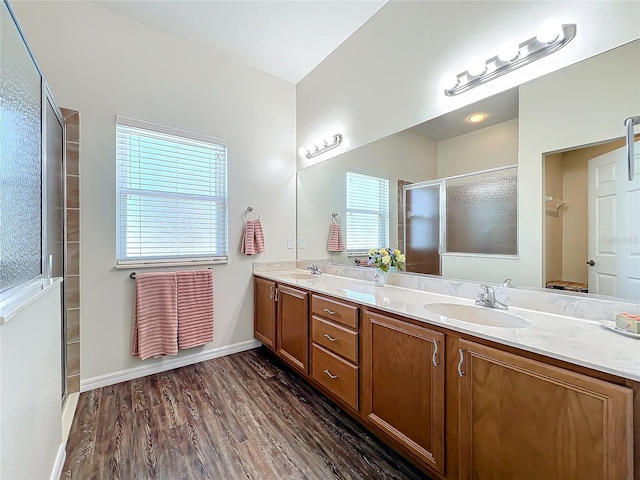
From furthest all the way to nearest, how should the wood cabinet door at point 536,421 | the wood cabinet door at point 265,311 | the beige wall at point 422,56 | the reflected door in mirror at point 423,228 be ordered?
the wood cabinet door at point 265,311
the reflected door in mirror at point 423,228
the beige wall at point 422,56
the wood cabinet door at point 536,421

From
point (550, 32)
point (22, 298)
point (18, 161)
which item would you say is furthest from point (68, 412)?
point (550, 32)

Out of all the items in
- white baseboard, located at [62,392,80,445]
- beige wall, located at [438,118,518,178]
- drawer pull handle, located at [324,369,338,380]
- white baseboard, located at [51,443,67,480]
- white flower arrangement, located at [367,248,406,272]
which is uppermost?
beige wall, located at [438,118,518,178]

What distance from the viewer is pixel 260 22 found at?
7.78 ft

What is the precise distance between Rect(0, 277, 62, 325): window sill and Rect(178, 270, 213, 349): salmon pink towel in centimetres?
113

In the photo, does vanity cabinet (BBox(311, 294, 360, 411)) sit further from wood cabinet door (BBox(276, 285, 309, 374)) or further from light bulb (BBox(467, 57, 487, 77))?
light bulb (BBox(467, 57, 487, 77))

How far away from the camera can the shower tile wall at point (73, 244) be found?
2.09 m

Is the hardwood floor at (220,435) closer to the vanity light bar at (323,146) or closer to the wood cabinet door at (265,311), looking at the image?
the wood cabinet door at (265,311)

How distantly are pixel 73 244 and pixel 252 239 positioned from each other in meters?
1.38

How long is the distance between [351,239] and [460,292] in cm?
113

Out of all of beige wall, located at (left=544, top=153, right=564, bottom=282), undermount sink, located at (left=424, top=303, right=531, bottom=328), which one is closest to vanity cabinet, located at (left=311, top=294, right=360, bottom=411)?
undermount sink, located at (left=424, top=303, right=531, bottom=328)

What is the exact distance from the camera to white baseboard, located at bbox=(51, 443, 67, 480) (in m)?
Answer: 1.35

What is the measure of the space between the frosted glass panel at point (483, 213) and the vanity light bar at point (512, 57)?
0.54 metres

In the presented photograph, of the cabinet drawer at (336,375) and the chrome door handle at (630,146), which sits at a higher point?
the chrome door handle at (630,146)

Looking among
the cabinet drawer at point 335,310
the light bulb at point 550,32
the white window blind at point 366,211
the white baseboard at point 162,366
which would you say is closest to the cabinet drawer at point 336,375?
the cabinet drawer at point 335,310
